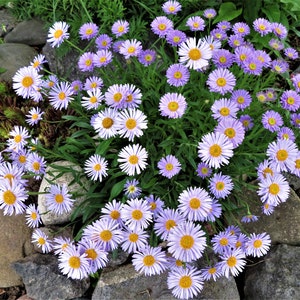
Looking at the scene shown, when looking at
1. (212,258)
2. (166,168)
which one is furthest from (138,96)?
(212,258)

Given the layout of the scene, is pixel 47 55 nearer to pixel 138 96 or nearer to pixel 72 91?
pixel 72 91

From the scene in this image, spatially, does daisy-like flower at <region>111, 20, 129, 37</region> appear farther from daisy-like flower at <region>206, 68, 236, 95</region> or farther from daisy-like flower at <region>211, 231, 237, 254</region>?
daisy-like flower at <region>211, 231, 237, 254</region>

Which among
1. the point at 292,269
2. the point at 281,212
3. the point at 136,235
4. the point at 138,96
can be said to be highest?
the point at 138,96

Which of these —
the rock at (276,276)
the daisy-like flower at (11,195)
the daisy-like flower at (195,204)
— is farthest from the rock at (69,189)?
the rock at (276,276)

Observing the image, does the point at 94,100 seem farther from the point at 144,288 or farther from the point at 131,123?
the point at 144,288

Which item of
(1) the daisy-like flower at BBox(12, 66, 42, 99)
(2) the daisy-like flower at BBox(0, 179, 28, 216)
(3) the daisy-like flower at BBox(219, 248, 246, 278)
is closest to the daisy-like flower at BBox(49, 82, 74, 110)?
(1) the daisy-like flower at BBox(12, 66, 42, 99)

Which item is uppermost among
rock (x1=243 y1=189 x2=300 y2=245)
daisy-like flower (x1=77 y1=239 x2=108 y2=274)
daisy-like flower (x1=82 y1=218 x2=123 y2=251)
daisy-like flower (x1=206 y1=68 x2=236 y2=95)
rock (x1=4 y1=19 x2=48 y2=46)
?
rock (x1=4 y1=19 x2=48 y2=46)

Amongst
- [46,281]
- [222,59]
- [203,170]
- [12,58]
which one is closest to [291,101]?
[222,59]
